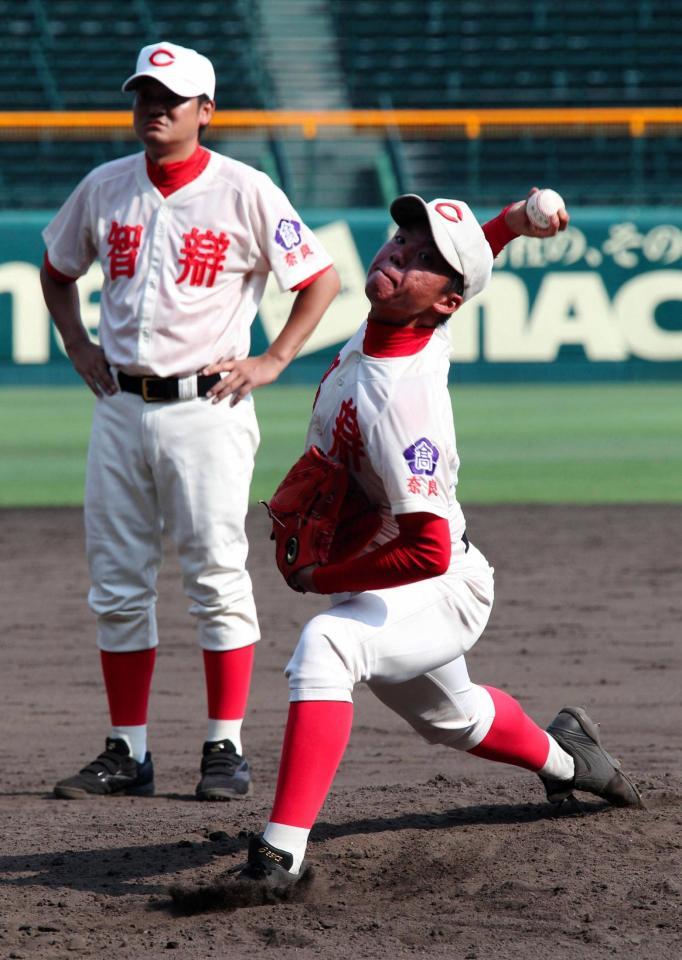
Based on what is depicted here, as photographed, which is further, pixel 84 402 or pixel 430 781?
pixel 84 402

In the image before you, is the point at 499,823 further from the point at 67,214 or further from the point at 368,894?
the point at 67,214

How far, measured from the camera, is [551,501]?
918 cm

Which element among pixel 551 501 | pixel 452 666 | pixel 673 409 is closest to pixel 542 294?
pixel 673 409

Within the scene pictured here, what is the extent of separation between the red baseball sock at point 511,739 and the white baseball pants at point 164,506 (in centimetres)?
100

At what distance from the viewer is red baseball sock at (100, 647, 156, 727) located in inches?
162

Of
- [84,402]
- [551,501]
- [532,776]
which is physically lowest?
[84,402]

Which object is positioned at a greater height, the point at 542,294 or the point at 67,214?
the point at 67,214

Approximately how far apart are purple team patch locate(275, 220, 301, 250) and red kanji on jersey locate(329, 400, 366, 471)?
A: 1175 mm

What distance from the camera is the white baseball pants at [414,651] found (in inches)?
114

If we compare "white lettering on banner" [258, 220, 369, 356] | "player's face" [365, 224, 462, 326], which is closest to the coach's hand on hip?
"player's face" [365, 224, 462, 326]

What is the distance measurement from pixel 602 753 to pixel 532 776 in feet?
2.04

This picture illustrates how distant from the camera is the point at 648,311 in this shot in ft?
42.9

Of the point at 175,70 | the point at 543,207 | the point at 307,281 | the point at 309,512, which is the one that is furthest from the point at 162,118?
the point at 309,512

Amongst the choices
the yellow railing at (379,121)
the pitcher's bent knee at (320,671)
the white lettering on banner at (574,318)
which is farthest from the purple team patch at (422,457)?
the yellow railing at (379,121)
